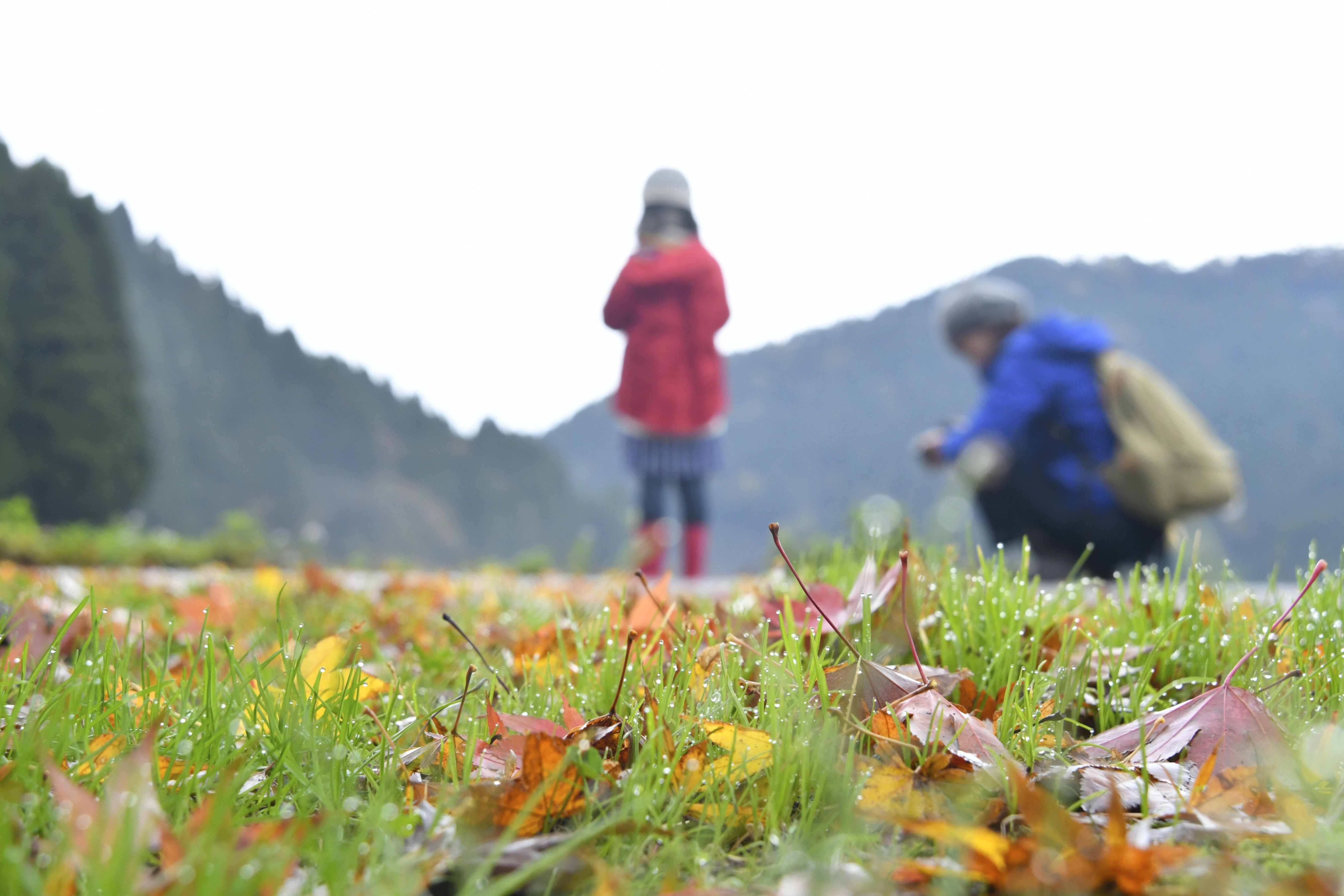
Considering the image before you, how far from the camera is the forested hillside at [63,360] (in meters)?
13.7

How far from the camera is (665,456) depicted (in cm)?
582

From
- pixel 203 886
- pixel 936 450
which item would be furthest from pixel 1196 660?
pixel 936 450

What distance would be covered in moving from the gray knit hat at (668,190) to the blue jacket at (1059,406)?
1.86 meters

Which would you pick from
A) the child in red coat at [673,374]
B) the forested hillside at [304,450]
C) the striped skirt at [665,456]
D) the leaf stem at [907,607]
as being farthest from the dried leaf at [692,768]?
the forested hillside at [304,450]

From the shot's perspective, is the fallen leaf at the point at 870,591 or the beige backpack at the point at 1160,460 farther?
the beige backpack at the point at 1160,460

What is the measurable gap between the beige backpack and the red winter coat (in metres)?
2.10

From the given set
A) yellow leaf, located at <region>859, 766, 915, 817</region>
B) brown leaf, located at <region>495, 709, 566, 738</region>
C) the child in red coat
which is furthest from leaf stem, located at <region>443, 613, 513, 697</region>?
the child in red coat

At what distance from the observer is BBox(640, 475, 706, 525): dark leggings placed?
586 cm

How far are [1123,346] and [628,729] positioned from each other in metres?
24.9

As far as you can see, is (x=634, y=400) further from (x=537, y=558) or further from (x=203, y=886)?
(x=203, y=886)

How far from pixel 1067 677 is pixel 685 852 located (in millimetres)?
618

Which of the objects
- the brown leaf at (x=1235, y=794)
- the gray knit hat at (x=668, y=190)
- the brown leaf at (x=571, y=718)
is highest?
the gray knit hat at (x=668, y=190)

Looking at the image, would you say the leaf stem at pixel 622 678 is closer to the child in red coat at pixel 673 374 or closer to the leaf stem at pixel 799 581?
the leaf stem at pixel 799 581

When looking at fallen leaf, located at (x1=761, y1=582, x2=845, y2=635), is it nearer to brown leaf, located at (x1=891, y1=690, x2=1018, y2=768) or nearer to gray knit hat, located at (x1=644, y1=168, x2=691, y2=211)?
brown leaf, located at (x1=891, y1=690, x2=1018, y2=768)
